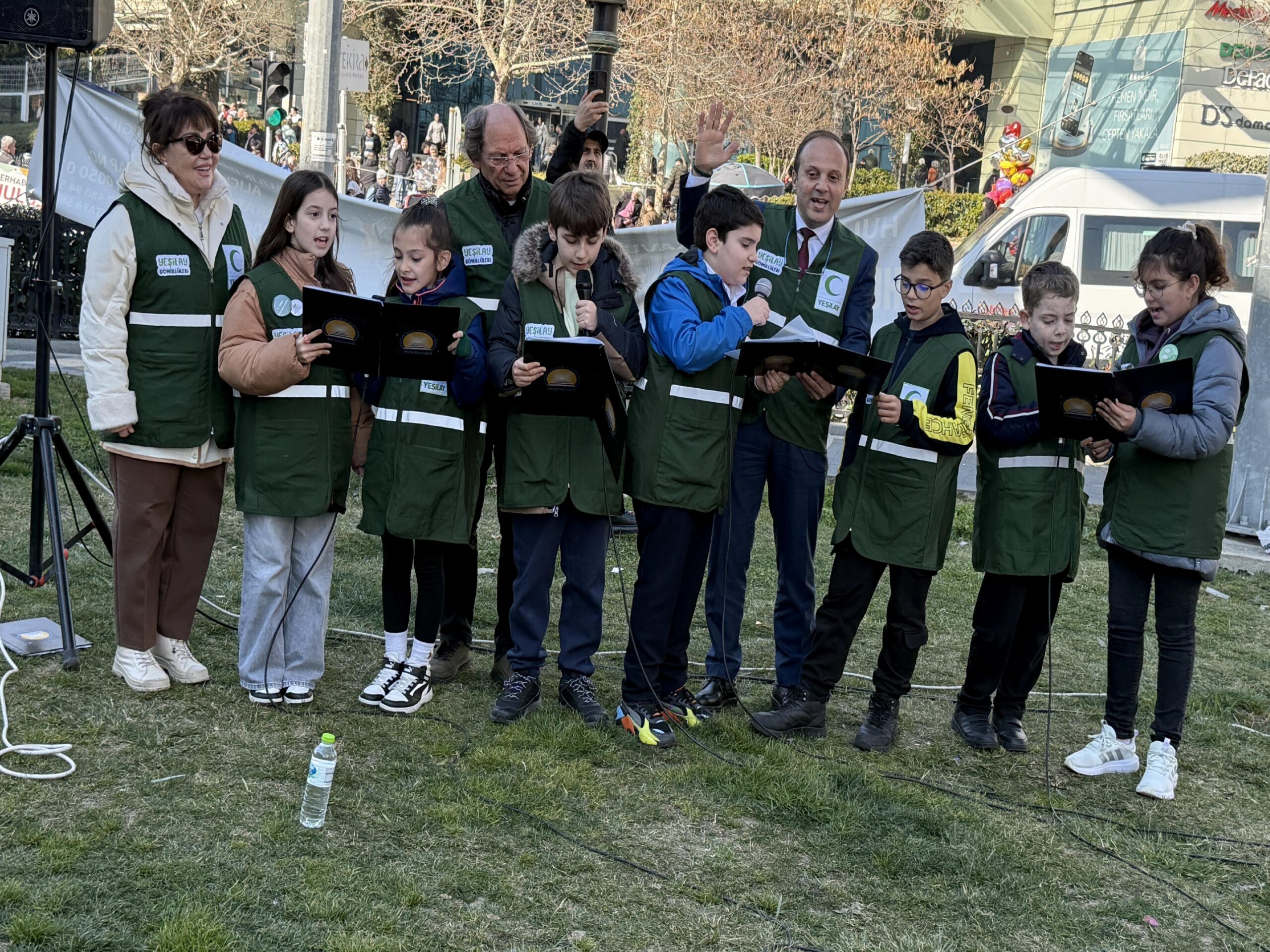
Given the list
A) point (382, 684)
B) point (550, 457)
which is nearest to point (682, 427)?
point (550, 457)

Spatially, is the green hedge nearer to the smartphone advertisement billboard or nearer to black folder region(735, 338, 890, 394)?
the smartphone advertisement billboard

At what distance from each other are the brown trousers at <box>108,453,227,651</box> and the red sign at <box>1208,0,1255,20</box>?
2690 centimetres

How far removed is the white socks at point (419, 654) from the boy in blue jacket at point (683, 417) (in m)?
0.75

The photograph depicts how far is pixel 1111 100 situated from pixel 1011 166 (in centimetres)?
1101

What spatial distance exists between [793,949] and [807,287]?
8.37ft

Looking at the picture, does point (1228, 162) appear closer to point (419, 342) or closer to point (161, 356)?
point (419, 342)

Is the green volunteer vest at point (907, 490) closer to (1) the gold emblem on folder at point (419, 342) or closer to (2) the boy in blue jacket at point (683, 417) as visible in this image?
(2) the boy in blue jacket at point (683, 417)

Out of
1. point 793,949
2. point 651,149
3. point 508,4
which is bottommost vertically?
point 793,949

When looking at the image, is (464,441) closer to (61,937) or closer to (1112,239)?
(61,937)

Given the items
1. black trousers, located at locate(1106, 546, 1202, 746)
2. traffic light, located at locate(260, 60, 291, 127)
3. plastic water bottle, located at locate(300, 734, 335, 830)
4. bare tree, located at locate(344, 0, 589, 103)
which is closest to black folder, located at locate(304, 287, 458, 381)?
plastic water bottle, located at locate(300, 734, 335, 830)

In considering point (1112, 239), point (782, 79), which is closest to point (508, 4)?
point (782, 79)

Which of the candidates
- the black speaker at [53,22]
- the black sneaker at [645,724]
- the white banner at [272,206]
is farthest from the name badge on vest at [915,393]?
the white banner at [272,206]

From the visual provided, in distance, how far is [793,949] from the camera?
10.6 feet

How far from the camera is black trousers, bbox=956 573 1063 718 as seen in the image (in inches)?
189
